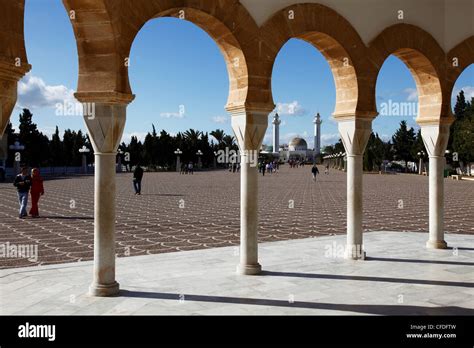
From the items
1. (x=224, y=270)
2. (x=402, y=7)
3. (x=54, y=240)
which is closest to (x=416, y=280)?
(x=224, y=270)

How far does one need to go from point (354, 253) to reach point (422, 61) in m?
3.56

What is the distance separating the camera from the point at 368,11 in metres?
7.29

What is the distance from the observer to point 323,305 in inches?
191

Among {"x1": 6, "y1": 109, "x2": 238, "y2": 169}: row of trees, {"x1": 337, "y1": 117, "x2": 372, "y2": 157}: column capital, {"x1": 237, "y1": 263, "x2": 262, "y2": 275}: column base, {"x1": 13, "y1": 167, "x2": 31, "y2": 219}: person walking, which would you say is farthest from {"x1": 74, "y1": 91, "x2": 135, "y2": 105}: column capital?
{"x1": 6, "y1": 109, "x2": 238, "y2": 169}: row of trees

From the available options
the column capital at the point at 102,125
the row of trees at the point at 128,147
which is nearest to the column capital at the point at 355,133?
the column capital at the point at 102,125

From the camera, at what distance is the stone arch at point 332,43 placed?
626cm

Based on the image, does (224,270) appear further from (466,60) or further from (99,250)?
(466,60)

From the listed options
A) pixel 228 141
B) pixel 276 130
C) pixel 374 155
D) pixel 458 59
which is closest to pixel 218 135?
pixel 228 141

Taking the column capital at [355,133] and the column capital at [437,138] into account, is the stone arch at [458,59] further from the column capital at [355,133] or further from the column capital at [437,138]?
the column capital at [355,133]

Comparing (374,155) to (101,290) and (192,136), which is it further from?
(101,290)

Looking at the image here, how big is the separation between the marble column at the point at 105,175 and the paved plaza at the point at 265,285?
232 mm

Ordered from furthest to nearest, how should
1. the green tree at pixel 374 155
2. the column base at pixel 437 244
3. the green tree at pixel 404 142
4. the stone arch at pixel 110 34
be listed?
1. the green tree at pixel 404 142
2. the green tree at pixel 374 155
3. the column base at pixel 437 244
4. the stone arch at pixel 110 34

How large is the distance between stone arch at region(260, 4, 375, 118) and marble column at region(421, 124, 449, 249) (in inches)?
64.0

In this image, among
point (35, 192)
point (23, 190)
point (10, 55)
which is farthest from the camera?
point (35, 192)
